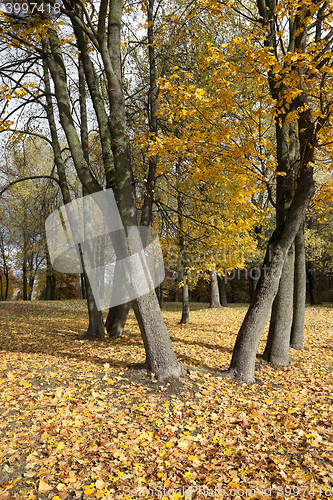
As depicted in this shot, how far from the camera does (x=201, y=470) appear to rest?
300 centimetres

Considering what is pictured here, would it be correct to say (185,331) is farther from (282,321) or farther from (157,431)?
(157,431)

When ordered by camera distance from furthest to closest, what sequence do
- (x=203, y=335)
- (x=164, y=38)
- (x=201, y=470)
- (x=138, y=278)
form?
1. (x=203, y=335)
2. (x=164, y=38)
3. (x=138, y=278)
4. (x=201, y=470)

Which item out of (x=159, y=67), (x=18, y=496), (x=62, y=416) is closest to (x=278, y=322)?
(x=62, y=416)

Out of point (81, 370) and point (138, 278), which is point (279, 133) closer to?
point (138, 278)

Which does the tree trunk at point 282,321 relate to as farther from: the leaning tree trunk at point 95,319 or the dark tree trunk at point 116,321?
the leaning tree trunk at point 95,319

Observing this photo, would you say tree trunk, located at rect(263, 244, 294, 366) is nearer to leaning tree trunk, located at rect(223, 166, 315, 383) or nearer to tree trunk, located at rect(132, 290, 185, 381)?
leaning tree trunk, located at rect(223, 166, 315, 383)

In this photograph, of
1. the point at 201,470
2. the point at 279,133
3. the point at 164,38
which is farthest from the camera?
the point at 164,38

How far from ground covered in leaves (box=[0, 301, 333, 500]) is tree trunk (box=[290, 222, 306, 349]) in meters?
1.36

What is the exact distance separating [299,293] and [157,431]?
520 centimetres

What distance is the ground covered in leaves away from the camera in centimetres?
279

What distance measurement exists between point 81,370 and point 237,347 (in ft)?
8.84

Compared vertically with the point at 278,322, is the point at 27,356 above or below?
below

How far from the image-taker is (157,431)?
11.9 feet

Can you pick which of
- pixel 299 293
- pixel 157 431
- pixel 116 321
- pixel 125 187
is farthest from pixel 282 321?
pixel 116 321
